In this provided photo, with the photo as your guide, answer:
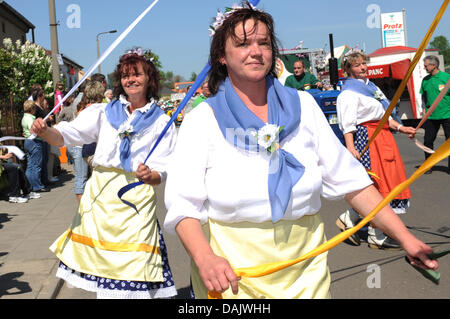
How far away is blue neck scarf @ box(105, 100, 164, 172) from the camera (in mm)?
4059

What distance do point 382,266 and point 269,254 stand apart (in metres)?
3.31

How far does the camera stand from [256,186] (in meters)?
2.17

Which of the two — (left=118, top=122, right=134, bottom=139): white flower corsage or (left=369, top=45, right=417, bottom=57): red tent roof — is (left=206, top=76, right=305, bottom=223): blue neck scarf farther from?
(left=369, top=45, right=417, bottom=57): red tent roof

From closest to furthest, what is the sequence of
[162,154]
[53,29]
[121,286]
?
1. [121,286]
2. [162,154]
3. [53,29]

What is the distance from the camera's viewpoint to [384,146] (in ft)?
18.9

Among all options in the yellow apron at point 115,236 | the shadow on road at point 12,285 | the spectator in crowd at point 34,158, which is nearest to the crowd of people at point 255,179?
the yellow apron at point 115,236

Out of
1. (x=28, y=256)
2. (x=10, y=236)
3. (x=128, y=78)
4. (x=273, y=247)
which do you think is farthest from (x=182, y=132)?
(x=10, y=236)

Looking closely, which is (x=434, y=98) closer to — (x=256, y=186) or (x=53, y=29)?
(x=53, y=29)

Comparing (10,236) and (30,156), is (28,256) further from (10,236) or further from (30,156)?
(30,156)

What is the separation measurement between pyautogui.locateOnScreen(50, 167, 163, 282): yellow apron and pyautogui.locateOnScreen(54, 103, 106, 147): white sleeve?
266 millimetres

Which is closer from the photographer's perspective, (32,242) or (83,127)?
(83,127)

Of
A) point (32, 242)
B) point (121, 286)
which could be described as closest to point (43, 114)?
point (32, 242)

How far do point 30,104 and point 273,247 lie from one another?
30.6 feet

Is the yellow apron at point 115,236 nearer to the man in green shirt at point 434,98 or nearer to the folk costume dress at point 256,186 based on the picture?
the folk costume dress at point 256,186
